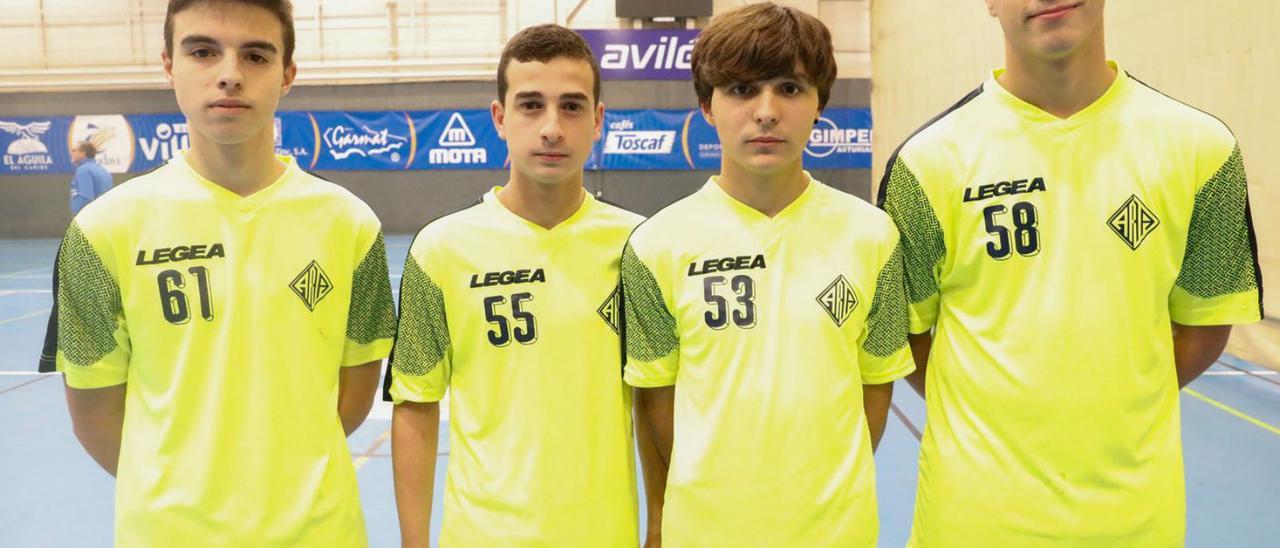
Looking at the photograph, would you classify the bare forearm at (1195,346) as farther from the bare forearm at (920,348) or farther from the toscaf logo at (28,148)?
the toscaf logo at (28,148)

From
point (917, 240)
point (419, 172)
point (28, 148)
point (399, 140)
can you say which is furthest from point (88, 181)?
point (917, 240)

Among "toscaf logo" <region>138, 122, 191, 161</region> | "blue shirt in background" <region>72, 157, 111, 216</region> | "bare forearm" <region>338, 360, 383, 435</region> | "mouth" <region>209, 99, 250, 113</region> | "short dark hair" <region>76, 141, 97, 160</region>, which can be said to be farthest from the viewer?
"toscaf logo" <region>138, 122, 191, 161</region>

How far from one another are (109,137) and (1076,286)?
17.8 meters

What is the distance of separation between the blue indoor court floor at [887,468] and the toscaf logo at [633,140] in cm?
972

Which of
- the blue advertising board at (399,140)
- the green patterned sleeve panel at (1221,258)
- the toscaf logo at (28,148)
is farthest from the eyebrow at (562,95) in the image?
the toscaf logo at (28,148)

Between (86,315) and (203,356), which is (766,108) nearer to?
(203,356)

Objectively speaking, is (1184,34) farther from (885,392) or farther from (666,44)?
(666,44)

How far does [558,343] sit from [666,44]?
13.7m

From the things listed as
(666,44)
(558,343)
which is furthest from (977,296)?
(666,44)

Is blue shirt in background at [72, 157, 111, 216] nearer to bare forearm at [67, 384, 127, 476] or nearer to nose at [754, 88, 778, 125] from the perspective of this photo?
bare forearm at [67, 384, 127, 476]

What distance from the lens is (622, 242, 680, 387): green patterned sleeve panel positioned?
5.70 feet

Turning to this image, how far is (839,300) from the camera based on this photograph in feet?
5.52

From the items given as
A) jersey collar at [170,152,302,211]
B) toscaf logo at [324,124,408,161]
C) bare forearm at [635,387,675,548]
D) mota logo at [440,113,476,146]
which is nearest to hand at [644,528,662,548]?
bare forearm at [635,387,675,548]

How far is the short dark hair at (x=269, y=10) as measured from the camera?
165cm
